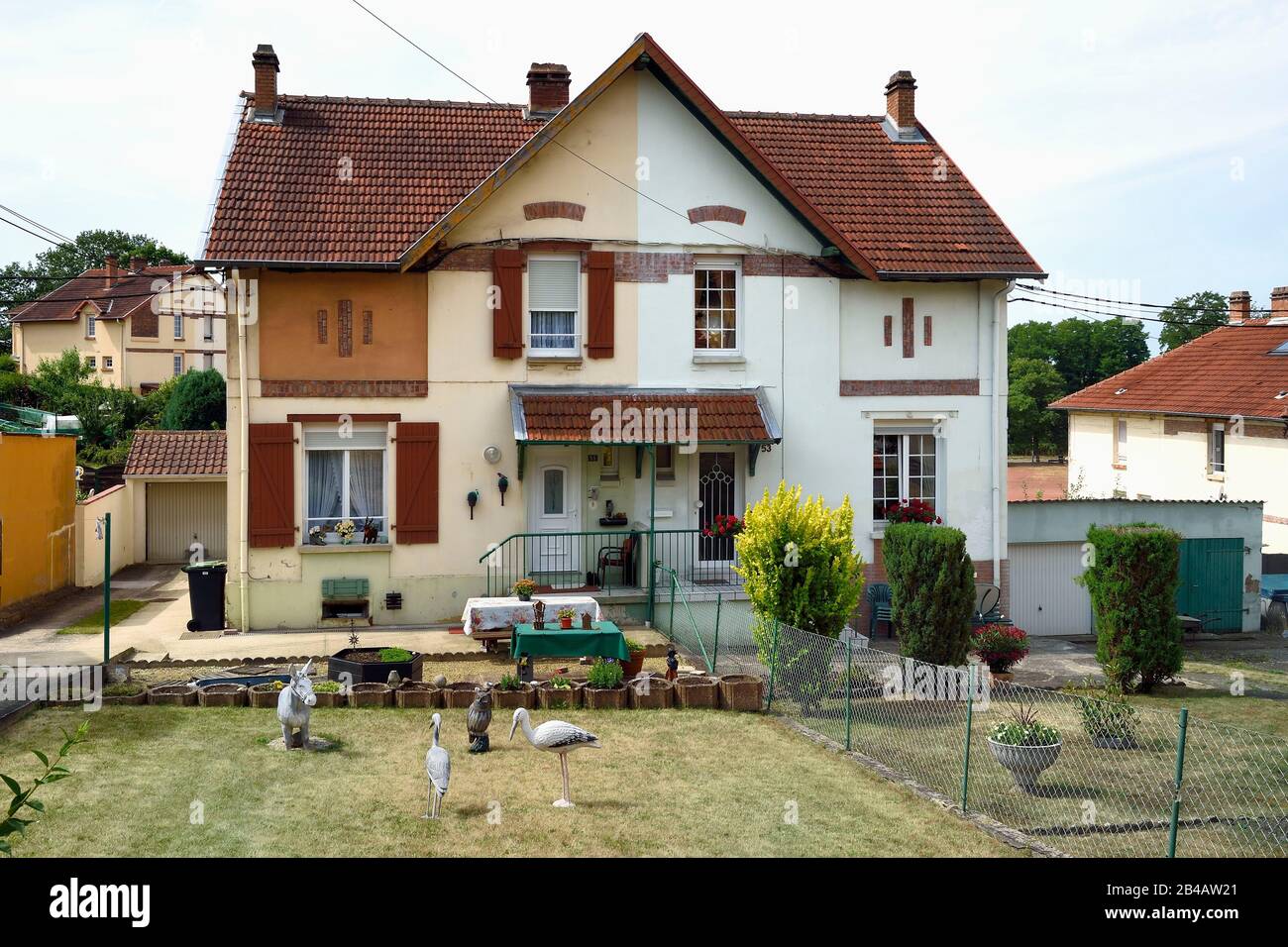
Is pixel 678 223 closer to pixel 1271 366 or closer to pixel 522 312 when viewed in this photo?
pixel 522 312

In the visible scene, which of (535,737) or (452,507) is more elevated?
(452,507)

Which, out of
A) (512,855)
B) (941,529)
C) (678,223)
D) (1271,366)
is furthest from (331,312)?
(1271,366)

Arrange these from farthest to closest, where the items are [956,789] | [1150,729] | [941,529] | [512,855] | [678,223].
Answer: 1. [678,223]
2. [941,529]
3. [1150,729]
4. [956,789]
5. [512,855]

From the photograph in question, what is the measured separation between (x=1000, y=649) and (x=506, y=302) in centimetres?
923

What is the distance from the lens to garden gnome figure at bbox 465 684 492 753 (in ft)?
38.4

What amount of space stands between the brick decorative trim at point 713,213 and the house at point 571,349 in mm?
50

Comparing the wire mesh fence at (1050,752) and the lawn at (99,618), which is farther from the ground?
the lawn at (99,618)

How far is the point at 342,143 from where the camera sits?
20.3 m

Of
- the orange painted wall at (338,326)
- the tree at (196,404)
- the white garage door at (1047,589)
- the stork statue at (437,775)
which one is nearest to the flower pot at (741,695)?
the stork statue at (437,775)

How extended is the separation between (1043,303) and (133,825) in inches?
801

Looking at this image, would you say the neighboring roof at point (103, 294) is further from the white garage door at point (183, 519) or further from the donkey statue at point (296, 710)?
the donkey statue at point (296, 710)

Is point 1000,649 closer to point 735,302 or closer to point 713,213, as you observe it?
point 735,302

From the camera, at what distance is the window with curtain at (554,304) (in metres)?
19.4

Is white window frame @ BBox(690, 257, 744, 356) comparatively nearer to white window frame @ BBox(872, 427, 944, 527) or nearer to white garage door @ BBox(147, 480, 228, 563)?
white window frame @ BBox(872, 427, 944, 527)
